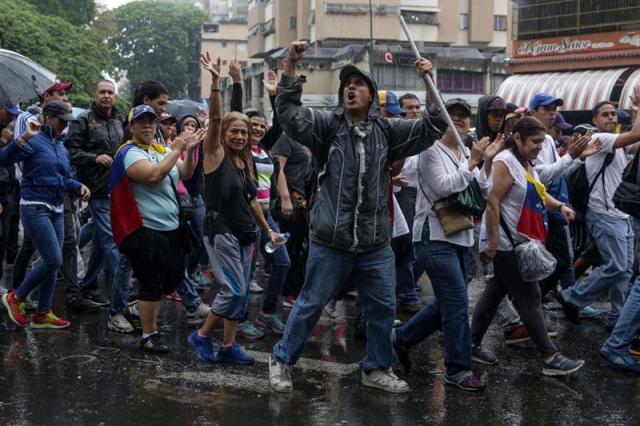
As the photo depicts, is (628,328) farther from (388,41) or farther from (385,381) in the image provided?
(388,41)

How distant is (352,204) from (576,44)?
2914 centimetres

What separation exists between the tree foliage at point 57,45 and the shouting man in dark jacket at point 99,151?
30.9 m

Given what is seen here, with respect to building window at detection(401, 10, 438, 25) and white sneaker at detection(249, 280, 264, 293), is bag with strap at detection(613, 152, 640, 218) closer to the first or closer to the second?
white sneaker at detection(249, 280, 264, 293)

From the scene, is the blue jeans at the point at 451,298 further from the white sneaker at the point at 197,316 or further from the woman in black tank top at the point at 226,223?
the white sneaker at the point at 197,316

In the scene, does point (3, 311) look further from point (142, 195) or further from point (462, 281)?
point (462, 281)

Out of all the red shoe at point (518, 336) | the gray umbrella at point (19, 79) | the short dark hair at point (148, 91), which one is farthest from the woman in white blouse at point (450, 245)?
the gray umbrella at point (19, 79)

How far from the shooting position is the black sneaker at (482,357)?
6.83m

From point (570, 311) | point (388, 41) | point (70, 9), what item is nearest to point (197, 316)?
point (570, 311)

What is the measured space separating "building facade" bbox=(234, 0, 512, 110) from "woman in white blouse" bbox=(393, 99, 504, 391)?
4563cm

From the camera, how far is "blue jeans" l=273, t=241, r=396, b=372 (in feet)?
19.5

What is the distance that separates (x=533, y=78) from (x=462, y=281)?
29.8 meters

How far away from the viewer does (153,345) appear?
274 inches

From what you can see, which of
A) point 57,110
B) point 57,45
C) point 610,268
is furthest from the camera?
point 57,45

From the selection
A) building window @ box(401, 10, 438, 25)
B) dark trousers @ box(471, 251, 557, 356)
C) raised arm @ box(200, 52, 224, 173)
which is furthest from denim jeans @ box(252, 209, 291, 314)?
building window @ box(401, 10, 438, 25)
